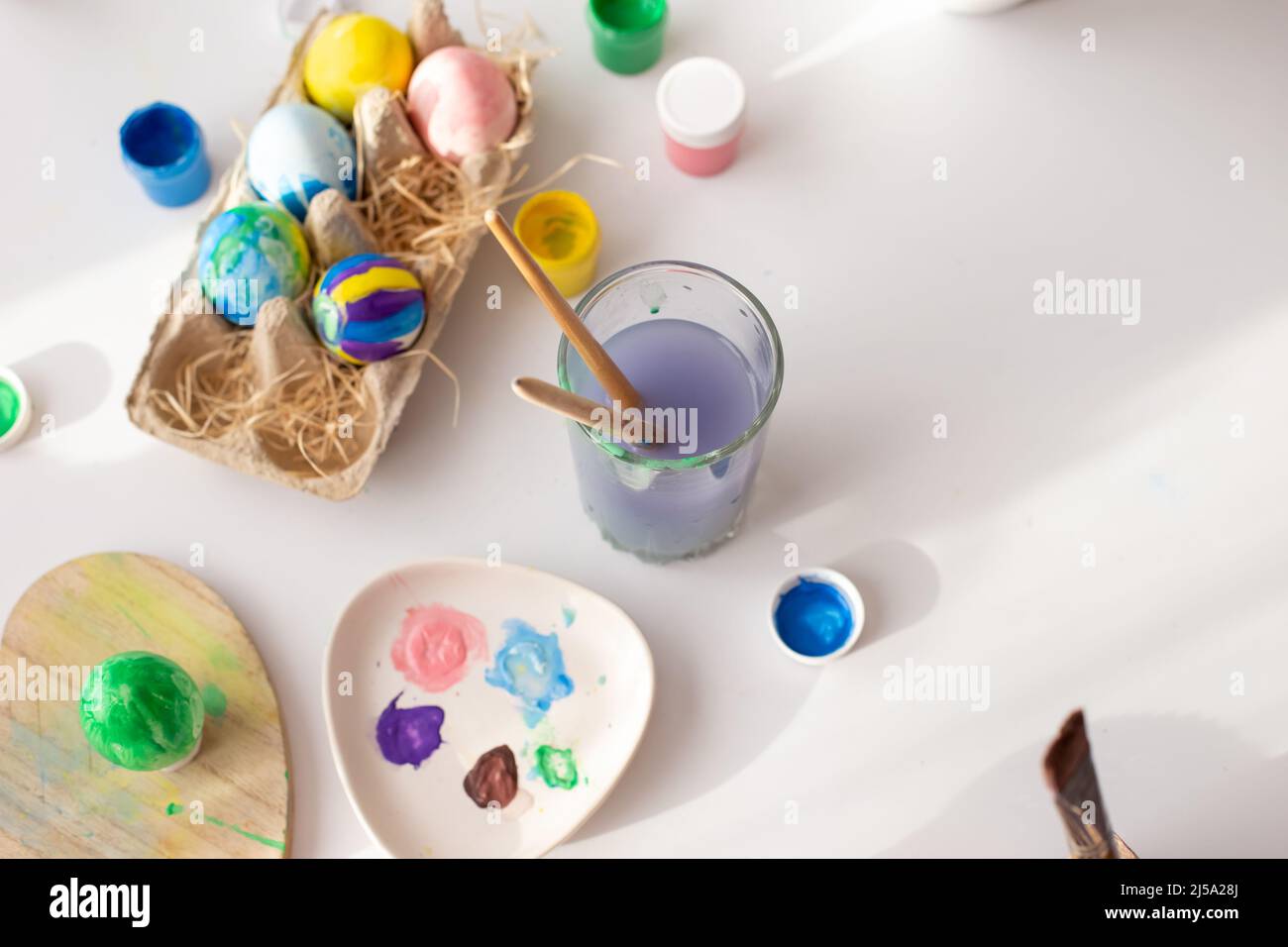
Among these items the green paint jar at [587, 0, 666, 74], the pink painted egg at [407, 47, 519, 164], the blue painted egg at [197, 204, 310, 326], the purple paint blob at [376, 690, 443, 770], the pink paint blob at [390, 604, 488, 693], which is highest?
the green paint jar at [587, 0, 666, 74]

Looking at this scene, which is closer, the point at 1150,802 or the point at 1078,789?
the point at 1078,789

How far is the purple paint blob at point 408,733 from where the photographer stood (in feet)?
3.34

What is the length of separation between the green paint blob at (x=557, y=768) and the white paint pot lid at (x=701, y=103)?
0.59 m

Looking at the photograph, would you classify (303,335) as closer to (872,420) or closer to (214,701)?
(214,701)

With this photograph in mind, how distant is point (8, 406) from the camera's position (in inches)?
43.8

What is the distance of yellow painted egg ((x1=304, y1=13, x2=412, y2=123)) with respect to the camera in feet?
3.59

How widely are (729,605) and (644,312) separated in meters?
0.28

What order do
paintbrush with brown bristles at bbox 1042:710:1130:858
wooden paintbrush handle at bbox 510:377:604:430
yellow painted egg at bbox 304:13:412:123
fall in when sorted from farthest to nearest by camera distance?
yellow painted egg at bbox 304:13:412:123 < paintbrush with brown bristles at bbox 1042:710:1130:858 < wooden paintbrush handle at bbox 510:377:604:430

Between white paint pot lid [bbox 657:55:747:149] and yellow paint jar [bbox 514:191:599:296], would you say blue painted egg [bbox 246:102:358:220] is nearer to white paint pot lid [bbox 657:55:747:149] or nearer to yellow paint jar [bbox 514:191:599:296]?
yellow paint jar [bbox 514:191:599:296]

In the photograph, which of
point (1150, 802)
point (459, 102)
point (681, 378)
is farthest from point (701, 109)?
point (1150, 802)

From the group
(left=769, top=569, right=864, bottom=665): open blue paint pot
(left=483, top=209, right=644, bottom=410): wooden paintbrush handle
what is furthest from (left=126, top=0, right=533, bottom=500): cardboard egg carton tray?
(left=769, top=569, right=864, bottom=665): open blue paint pot

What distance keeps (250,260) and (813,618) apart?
0.60 meters

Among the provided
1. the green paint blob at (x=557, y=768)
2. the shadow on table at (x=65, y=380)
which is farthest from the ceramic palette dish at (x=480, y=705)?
the shadow on table at (x=65, y=380)

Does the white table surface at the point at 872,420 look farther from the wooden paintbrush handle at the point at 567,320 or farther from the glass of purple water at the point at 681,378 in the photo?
the wooden paintbrush handle at the point at 567,320
